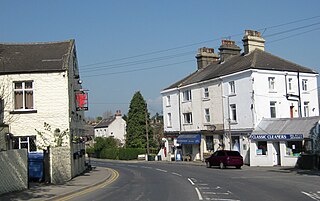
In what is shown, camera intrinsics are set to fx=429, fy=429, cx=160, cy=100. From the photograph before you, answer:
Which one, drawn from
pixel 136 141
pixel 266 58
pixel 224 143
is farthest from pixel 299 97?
pixel 136 141

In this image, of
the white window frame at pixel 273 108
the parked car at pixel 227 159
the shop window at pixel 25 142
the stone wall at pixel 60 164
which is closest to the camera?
the stone wall at pixel 60 164

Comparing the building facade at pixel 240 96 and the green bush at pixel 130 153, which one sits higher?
the building facade at pixel 240 96

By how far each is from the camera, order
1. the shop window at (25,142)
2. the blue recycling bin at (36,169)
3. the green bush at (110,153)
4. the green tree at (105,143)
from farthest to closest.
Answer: the green tree at (105,143) < the green bush at (110,153) < the shop window at (25,142) < the blue recycling bin at (36,169)

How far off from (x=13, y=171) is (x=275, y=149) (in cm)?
2473

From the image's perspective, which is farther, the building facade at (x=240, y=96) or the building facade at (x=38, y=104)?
the building facade at (x=240, y=96)

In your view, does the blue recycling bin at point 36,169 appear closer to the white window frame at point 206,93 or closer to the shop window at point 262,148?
the shop window at point 262,148

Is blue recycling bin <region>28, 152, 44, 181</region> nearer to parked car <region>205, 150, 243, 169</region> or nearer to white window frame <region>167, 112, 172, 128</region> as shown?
parked car <region>205, 150, 243, 169</region>

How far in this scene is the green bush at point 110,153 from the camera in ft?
232

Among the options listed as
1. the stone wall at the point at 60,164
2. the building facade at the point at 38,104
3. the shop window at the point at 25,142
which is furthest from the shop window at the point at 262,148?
the shop window at the point at 25,142

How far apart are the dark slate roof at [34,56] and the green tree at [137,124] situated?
1754 inches

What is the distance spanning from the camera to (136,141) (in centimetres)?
7356

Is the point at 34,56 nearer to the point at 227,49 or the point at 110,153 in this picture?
the point at 227,49

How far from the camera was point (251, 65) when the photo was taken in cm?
3953

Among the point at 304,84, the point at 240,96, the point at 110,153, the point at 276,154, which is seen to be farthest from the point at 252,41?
the point at 110,153
